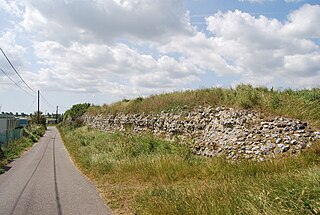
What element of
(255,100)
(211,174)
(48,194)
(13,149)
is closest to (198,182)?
(211,174)

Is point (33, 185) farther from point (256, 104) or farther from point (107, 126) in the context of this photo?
point (107, 126)

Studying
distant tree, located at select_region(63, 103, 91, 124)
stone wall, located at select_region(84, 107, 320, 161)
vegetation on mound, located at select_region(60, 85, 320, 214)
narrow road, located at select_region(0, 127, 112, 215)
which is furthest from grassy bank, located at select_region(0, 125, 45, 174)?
distant tree, located at select_region(63, 103, 91, 124)

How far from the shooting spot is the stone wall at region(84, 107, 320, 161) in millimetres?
11594

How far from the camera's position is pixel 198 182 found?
904cm

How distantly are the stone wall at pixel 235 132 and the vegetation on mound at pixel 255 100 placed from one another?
495 mm

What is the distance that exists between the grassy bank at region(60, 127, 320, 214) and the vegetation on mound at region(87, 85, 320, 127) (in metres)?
2.60

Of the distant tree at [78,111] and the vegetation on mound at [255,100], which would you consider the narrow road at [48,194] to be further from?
the distant tree at [78,111]

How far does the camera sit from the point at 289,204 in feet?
15.4

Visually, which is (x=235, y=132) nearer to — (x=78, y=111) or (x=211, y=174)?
(x=211, y=174)

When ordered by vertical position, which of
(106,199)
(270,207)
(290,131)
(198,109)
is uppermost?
(198,109)

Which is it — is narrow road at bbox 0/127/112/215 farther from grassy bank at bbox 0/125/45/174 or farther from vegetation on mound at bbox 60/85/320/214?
grassy bank at bbox 0/125/45/174

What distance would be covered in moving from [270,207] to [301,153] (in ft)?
21.8

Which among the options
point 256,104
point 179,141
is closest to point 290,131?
point 256,104

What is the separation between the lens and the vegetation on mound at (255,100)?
13.1 m
